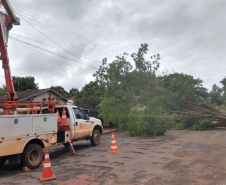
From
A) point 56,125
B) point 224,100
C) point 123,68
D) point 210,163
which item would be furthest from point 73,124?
point 224,100

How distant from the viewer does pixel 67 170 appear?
21.8ft

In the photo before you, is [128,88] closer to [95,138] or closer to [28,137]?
[95,138]

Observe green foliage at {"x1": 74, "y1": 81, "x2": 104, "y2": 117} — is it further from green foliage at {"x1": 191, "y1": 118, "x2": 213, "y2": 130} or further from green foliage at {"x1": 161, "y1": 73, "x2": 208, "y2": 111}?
A: green foliage at {"x1": 191, "y1": 118, "x2": 213, "y2": 130}

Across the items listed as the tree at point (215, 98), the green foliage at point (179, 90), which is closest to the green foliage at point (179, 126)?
the green foliage at point (179, 90)

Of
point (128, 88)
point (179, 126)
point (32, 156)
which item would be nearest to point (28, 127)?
point (32, 156)

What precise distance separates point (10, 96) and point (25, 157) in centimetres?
241

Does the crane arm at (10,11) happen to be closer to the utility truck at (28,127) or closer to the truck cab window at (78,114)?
the utility truck at (28,127)

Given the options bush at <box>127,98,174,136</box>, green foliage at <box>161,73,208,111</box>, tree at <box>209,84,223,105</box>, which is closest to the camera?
bush at <box>127,98,174,136</box>

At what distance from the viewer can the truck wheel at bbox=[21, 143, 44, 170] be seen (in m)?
6.71

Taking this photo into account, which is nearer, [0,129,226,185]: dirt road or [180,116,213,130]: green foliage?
[0,129,226,185]: dirt road

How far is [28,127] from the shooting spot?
6.90 metres

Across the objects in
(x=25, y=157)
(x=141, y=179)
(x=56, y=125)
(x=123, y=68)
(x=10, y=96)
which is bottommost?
(x=141, y=179)

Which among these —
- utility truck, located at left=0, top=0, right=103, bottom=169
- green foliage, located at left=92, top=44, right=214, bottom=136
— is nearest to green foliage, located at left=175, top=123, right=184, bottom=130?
green foliage, located at left=92, top=44, right=214, bottom=136

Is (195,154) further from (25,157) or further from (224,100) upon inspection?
(224,100)
